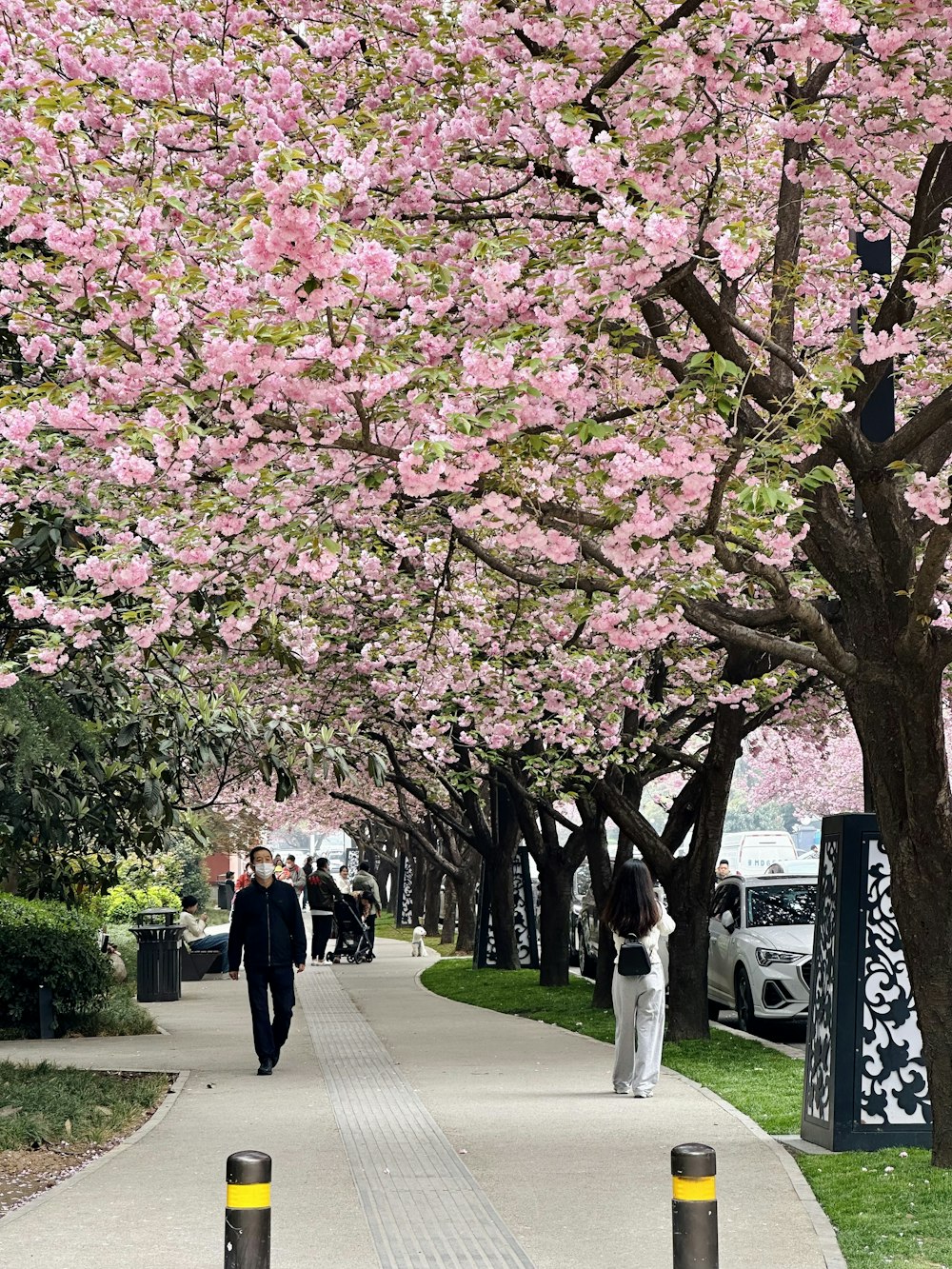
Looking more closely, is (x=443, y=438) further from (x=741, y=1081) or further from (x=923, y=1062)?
(x=741, y=1081)

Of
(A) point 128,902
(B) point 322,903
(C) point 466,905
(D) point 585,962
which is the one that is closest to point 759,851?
(C) point 466,905

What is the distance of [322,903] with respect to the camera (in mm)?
A: 30219

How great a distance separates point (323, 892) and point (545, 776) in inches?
553

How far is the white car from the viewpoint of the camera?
16.6 m

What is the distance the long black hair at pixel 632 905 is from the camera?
11664 mm

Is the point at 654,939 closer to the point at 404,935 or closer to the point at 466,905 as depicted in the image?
the point at 466,905

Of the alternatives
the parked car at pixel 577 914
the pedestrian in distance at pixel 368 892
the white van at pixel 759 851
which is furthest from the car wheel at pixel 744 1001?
the white van at pixel 759 851

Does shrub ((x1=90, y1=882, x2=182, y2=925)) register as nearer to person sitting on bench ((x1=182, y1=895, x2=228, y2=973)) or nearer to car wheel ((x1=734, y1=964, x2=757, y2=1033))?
person sitting on bench ((x1=182, y1=895, x2=228, y2=973))

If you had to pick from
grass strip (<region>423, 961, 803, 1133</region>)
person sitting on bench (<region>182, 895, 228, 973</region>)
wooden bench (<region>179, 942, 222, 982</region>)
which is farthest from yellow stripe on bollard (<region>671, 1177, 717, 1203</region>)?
wooden bench (<region>179, 942, 222, 982</region>)

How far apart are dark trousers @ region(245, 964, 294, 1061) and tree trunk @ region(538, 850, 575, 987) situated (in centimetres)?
938

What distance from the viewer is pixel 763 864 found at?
43.1 m

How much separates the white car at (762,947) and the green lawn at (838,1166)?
591mm

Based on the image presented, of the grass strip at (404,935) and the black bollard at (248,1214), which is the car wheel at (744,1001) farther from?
the grass strip at (404,935)

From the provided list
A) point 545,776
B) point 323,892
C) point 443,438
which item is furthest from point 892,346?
point 323,892
